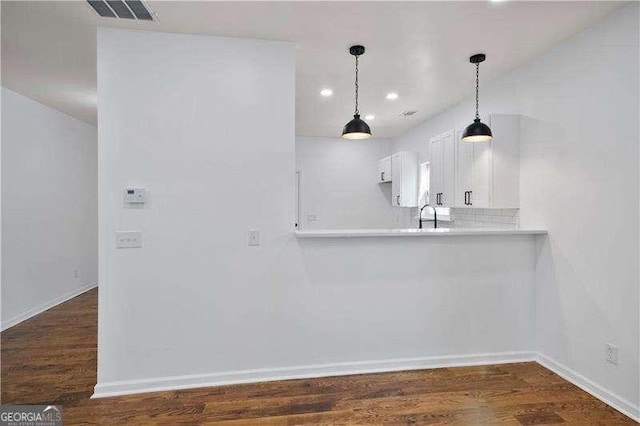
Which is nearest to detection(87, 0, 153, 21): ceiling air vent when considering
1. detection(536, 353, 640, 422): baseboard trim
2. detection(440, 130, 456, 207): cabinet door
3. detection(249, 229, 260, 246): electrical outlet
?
detection(249, 229, 260, 246): electrical outlet

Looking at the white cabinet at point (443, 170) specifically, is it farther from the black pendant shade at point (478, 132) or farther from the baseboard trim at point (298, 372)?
the baseboard trim at point (298, 372)

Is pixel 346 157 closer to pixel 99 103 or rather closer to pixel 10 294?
pixel 99 103

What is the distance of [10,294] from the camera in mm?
4113

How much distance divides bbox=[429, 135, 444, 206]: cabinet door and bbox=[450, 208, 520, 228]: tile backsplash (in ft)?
1.51

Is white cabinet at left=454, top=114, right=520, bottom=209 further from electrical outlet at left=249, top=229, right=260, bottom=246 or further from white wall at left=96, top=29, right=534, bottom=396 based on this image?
electrical outlet at left=249, top=229, right=260, bottom=246

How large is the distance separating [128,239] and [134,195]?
0.34 metres

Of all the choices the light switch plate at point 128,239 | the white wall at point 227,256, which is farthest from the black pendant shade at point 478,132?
the light switch plate at point 128,239

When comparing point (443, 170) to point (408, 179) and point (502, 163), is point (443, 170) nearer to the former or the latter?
point (502, 163)

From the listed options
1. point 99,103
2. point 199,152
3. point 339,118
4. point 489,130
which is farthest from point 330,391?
point 339,118

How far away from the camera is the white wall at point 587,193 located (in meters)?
2.40

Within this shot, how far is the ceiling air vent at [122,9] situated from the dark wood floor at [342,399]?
107 inches

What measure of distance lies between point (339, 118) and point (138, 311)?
3896 mm

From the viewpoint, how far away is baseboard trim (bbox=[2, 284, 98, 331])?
4078 millimetres

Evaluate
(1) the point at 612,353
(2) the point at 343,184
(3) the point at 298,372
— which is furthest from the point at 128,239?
(2) the point at 343,184
